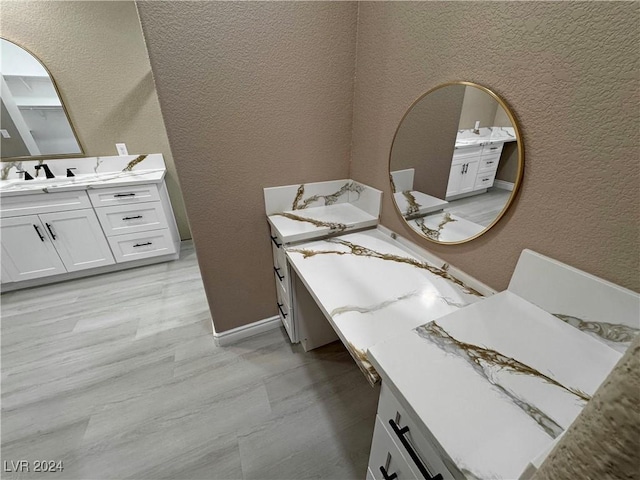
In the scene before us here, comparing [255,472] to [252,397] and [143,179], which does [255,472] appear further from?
[143,179]

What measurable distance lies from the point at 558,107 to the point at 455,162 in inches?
12.7

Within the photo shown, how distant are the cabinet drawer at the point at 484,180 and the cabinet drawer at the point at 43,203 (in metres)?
2.64

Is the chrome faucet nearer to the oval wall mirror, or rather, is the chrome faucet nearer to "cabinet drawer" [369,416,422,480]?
the oval wall mirror

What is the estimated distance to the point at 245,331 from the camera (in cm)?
164

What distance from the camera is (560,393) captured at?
0.52 m

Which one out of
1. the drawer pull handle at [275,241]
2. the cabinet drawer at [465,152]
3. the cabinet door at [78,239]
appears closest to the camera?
the cabinet drawer at [465,152]

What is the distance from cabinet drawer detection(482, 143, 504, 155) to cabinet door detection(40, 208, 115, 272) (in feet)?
8.83

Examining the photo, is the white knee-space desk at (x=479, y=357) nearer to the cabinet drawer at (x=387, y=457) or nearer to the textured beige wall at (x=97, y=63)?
the cabinet drawer at (x=387, y=457)

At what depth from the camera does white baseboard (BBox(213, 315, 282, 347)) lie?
5.21 feet

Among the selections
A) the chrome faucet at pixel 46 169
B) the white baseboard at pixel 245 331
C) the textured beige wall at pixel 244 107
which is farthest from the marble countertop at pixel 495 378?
the chrome faucet at pixel 46 169

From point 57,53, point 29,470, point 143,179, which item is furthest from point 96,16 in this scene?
point 29,470

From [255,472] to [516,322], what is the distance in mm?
1156

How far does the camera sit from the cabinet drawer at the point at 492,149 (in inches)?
30.3

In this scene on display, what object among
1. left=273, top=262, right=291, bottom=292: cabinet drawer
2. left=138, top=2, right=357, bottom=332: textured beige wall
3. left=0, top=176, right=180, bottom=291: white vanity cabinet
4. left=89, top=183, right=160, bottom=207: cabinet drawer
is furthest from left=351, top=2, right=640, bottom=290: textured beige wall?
left=0, top=176, right=180, bottom=291: white vanity cabinet
